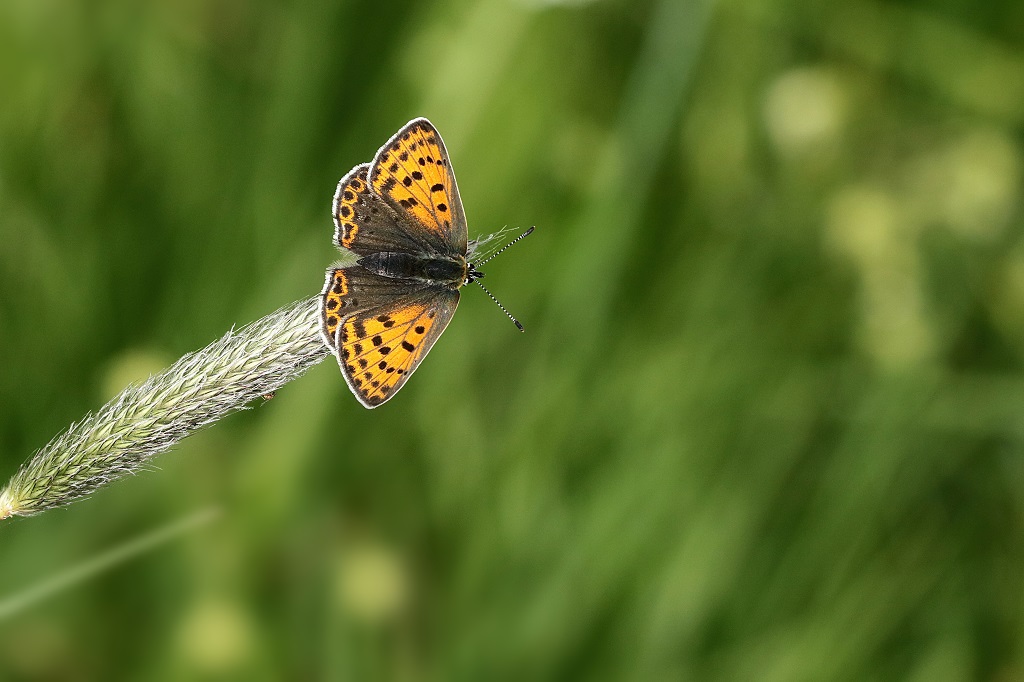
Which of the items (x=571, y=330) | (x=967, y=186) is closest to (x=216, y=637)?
(x=571, y=330)

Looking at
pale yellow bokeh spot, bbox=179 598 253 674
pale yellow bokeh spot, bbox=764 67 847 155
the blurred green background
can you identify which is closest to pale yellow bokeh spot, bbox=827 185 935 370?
the blurred green background

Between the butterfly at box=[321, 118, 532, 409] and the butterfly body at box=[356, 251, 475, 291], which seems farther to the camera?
the butterfly body at box=[356, 251, 475, 291]

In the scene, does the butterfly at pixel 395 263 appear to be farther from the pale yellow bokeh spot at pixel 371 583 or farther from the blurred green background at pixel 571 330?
the pale yellow bokeh spot at pixel 371 583

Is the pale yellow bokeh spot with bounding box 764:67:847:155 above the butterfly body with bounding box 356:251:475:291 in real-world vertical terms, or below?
above

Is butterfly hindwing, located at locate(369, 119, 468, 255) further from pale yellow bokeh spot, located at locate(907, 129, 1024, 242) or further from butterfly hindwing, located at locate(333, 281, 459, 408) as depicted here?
pale yellow bokeh spot, located at locate(907, 129, 1024, 242)

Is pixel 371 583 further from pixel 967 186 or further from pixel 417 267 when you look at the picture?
pixel 967 186

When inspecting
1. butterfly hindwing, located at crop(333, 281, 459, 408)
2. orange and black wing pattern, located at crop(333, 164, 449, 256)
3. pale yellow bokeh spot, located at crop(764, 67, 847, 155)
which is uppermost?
pale yellow bokeh spot, located at crop(764, 67, 847, 155)
